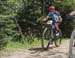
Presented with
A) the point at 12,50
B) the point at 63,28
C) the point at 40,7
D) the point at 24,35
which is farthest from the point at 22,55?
the point at 63,28

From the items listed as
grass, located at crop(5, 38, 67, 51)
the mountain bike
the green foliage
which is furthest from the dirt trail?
the green foliage

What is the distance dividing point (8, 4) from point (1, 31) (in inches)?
37.8

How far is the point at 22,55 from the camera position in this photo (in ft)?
26.0

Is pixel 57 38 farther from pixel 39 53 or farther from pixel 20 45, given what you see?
pixel 20 45

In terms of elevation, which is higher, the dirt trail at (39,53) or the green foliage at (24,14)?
the green foliage at (24,14)

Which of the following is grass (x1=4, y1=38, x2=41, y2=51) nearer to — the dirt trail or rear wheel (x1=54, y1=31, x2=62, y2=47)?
the dirt trail

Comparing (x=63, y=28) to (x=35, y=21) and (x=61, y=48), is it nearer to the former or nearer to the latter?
(x=35, y=21)

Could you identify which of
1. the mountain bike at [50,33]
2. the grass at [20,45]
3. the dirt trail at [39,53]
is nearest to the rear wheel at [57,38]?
the mountain bike at [50,33]

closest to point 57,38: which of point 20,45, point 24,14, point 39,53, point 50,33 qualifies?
point 50,33

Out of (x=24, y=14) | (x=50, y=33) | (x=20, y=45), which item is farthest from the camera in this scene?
(x=24, y=14)

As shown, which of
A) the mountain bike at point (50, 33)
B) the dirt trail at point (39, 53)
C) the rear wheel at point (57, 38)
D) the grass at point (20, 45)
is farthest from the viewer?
the rear wheel at point (57, 38)

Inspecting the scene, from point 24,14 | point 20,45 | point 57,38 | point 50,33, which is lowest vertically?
point 20,45

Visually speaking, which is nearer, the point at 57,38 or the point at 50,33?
the point at 50,33

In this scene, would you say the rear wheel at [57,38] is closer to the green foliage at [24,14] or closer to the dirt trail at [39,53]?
the dirt trail at [39,53]
